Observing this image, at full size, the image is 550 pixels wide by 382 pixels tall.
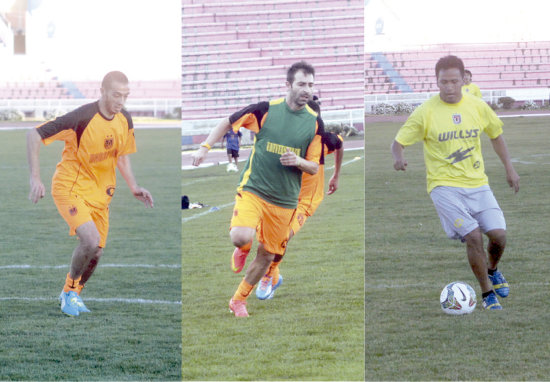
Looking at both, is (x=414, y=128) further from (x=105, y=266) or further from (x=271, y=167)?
(x=105, y=266)

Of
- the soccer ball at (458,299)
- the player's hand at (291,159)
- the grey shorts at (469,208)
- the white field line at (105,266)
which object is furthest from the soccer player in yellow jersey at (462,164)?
the white field line at (105,266)

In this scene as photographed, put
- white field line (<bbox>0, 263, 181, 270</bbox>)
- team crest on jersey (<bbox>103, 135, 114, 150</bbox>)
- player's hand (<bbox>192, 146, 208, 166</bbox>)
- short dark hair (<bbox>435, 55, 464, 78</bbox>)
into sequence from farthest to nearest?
white field line (<bbox>0, 263, 181, 270</bbox>)
team crest on jersey (<bbox>103, 135, 114, 150</bbox>)
short dark hair (<bbox>435, 55, 464, 78</bbox>)
player's hand (<bbox>192, 146, 208, 166</bbox>)

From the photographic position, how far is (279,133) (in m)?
4.10

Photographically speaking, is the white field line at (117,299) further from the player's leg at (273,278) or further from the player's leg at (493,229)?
the player's leg at (493,229)

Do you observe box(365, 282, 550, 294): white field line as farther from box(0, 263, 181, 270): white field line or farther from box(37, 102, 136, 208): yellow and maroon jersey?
box(0, 263, 181, 270): white field line

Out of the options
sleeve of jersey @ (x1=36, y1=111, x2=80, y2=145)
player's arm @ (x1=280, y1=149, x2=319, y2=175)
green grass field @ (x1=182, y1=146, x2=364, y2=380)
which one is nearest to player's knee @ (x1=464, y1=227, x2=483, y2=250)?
green grass field @ (x1=182, y1=146, x2=364, y2=380)

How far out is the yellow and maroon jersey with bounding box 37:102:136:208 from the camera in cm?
461

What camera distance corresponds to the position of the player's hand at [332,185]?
402 cm

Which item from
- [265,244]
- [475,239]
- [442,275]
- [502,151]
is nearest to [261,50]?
[265,244]

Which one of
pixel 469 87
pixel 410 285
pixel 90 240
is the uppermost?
pixel 469 87

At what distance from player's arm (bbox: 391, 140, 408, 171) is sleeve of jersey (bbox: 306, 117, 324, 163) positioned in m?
0.36

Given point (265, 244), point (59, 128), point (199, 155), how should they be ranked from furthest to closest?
1. point (59, 128)
2. point (265, 244)
3. point (199, 155)

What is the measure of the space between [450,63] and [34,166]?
7.04 feet

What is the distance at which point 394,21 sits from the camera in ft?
15.1
